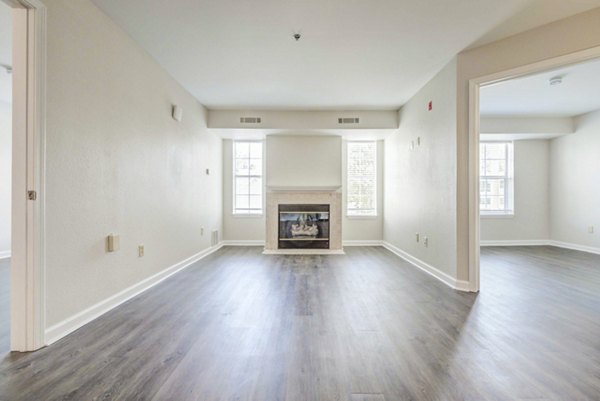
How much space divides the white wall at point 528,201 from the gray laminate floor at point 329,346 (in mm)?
3051

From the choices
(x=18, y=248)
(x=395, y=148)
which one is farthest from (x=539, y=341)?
(x=395, y=148)

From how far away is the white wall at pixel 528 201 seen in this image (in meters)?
6.22

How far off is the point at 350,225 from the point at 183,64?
4400mm

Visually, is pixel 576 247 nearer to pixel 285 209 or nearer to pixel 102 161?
pixel 285 209

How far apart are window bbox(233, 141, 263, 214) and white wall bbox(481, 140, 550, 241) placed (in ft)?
16.5

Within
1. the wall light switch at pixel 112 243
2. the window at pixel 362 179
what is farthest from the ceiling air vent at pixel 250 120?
the wall light switch at pixel 112 243

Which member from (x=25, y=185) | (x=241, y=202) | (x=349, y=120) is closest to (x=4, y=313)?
(x=25, y=185)

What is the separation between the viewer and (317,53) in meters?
3.18

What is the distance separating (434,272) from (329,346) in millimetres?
2380

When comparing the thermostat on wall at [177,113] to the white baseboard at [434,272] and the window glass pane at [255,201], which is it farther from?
the white baseboard at [434,272]

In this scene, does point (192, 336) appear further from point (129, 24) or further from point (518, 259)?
point (518, 259)

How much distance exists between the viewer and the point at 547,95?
4492 millimetres

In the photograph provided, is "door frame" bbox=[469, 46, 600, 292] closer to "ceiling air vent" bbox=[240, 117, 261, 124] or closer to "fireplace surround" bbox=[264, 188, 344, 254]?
"fireplace surround" bbox=[264, 188, 344, 254]

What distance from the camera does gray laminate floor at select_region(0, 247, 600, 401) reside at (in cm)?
147
